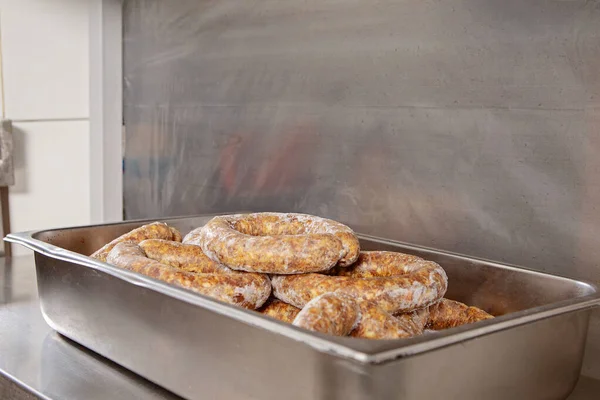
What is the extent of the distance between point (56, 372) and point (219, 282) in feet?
1.10

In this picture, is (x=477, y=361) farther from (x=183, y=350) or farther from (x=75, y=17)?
(x=75, y=17)

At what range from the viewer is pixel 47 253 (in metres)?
1.18

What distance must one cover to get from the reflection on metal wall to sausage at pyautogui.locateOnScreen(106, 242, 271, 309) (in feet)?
1.85

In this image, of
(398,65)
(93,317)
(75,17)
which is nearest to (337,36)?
(398,65)

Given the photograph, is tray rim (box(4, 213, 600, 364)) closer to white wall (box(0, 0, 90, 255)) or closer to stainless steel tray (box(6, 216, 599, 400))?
stainless steel tray (box(6, 216, 599, 400))

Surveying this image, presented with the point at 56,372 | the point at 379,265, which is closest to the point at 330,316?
the point at 379,265

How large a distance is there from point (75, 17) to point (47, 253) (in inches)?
64.5

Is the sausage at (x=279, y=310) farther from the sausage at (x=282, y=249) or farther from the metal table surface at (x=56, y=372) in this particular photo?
the metal table surface at (x=56, y=372)

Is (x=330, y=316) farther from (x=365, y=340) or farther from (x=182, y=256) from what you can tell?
(x=182, y=256)

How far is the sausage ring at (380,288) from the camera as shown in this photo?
1.00m

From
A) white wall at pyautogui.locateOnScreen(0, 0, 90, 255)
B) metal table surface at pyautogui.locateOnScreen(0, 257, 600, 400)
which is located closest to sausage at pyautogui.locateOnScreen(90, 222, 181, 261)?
metal table surface at pyautogui.locateOnScreen(0, 257, 600, 400)

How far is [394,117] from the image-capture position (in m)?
1.57

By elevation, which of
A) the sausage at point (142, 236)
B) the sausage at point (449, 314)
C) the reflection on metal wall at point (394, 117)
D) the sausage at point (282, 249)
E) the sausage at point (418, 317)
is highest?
the reflection on metal wall at point (394, 117)

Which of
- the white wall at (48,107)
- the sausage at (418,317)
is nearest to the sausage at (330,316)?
the sausage at (418,317)
